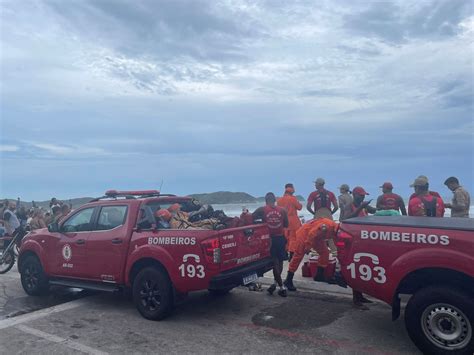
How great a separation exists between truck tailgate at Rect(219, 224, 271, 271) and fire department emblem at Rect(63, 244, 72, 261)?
3.00 m

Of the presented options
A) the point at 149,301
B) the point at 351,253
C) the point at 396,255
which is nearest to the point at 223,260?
the point at 149,301

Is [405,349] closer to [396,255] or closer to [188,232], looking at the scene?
[396,255]

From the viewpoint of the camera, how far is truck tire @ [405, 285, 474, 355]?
14.2 ft

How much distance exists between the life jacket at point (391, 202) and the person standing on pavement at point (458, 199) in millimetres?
1038

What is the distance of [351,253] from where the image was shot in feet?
16.9

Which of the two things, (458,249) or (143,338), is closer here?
(458,249)

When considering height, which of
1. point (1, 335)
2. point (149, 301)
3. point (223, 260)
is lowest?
point (1, 335)

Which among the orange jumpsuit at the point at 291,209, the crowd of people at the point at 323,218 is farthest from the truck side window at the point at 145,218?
the orange jumpsuit at the point at 291,209

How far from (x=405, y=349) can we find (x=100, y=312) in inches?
172

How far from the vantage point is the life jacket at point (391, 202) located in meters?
8.01

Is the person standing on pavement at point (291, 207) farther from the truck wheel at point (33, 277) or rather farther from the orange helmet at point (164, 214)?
the truck wheel at point (33, 277)

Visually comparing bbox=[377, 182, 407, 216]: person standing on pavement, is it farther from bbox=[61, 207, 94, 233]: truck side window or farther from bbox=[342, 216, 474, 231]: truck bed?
bbox=[61, 207, 94, 233]: truck side window

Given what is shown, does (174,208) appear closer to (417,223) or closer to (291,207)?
(417,223)

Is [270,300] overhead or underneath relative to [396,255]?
underneath
